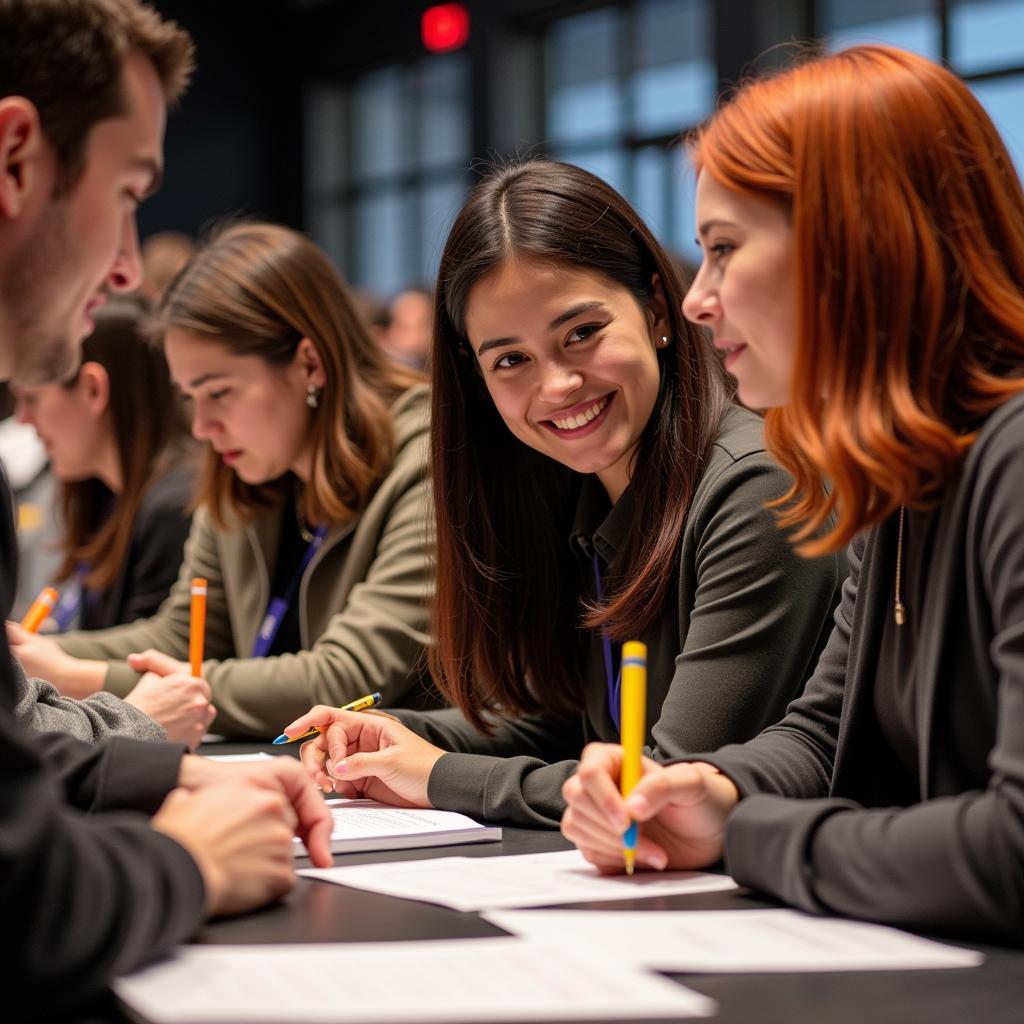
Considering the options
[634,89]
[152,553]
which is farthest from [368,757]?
[634,89]

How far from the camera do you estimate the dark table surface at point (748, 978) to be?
2.81 ft

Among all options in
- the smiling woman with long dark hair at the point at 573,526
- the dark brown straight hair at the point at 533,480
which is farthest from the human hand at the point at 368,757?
the dark brown straight hair at the point at 533,480

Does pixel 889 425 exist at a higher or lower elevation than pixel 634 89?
lower

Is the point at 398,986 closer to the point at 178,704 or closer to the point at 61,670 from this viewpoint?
the point at 178,704

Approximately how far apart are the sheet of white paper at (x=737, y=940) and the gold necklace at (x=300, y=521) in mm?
1626

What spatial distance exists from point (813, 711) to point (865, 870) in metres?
0.42

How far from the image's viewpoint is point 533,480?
199 cm

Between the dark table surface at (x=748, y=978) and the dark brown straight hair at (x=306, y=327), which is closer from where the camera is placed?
the dark table surface at (x=748, y=978)

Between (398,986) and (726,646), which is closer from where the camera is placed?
(398,986)

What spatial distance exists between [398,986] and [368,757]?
761 millimetres

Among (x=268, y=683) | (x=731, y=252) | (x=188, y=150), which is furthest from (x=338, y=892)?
(x=188, y=150)

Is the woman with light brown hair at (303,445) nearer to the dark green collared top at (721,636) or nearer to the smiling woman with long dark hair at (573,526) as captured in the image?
the smiling woman with long dark hair at (573,526)

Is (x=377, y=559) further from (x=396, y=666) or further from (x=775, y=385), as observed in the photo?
(x=775, y=385)

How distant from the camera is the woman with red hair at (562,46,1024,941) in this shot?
1078 mm
